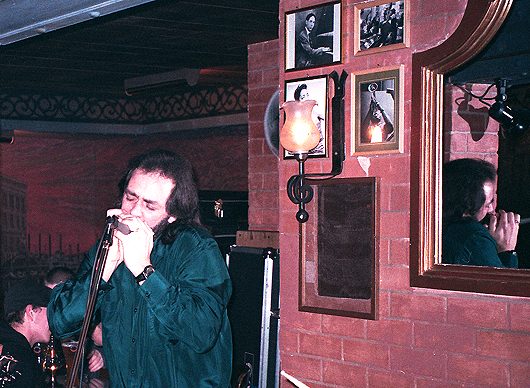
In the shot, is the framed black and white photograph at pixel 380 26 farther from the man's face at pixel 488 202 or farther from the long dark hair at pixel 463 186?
the man's face at pixel 488 202

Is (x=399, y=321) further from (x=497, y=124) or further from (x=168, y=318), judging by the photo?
(x=168, y=318)

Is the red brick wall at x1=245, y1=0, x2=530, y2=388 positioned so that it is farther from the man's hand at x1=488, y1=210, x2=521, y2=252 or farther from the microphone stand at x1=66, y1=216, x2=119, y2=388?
the microphone stand at x1=66, y1=216, x2=119, y2=388

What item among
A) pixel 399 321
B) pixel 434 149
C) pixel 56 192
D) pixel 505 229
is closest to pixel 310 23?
pixel 434 149

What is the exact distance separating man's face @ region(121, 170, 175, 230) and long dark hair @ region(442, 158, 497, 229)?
102cm

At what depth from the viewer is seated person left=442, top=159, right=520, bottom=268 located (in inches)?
78.7

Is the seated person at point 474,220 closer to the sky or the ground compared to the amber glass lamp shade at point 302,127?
closer to the ground

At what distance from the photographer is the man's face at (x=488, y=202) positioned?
6.66ft

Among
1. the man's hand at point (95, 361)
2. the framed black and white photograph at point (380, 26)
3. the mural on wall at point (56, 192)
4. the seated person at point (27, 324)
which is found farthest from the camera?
the mural on wall at point (56, 192)

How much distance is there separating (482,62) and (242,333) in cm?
200

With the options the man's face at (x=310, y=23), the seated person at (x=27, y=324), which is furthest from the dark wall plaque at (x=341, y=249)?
the seated person at (x=27, y=324)

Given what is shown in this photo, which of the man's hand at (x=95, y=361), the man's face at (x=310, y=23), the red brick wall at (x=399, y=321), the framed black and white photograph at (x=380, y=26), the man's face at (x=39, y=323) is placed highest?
the man's face at (x=310, y=23)

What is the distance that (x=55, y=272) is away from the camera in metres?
4.25

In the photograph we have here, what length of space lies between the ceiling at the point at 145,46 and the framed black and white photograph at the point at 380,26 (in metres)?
1.04

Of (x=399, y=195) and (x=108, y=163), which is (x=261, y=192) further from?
(x=108, y=163)
